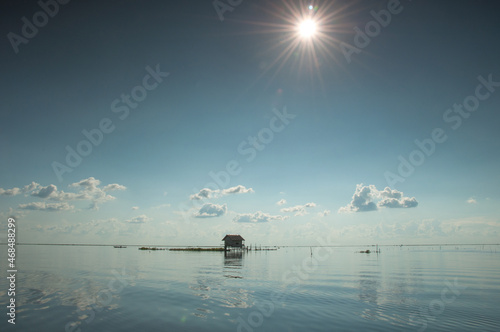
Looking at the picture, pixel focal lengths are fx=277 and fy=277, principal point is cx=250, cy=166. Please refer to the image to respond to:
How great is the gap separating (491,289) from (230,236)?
8416 centimetres

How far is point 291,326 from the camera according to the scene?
16.3 metres

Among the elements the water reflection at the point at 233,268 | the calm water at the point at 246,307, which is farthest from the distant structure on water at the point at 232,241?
the calm water at the point at 246,307

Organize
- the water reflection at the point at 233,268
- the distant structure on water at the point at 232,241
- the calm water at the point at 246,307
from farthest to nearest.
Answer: the distant structure on water at the point at 232,241 → the water reflection at the point at 233,268 → the calm water at the point at 246,307

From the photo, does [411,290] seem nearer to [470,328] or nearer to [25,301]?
[470,328]

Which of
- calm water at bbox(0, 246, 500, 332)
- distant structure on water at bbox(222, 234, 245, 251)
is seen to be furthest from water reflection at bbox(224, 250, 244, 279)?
distant structure on water at bbox(222, 234, 245, 251)

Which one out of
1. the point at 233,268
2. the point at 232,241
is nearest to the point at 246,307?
the point at 233,268

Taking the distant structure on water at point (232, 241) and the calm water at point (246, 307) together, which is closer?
the calm water at point (246, 307)

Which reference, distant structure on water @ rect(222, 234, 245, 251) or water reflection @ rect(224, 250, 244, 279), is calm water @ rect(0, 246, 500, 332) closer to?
water reflection @ rect(224, 250, 244, 279)

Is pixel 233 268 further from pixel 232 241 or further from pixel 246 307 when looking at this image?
pixel 232 241

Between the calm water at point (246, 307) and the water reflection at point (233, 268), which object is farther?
the water reflection at point (233, 268)

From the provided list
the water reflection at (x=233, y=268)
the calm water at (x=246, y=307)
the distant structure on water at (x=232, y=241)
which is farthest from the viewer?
the distant structure on water at (x=232, y=241)

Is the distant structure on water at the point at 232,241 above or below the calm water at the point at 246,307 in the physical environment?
below

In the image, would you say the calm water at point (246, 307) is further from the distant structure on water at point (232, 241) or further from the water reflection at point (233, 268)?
the distant structure on water at point (232, 241)

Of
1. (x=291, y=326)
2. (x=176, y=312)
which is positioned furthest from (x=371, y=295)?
(x=176, y=312)
